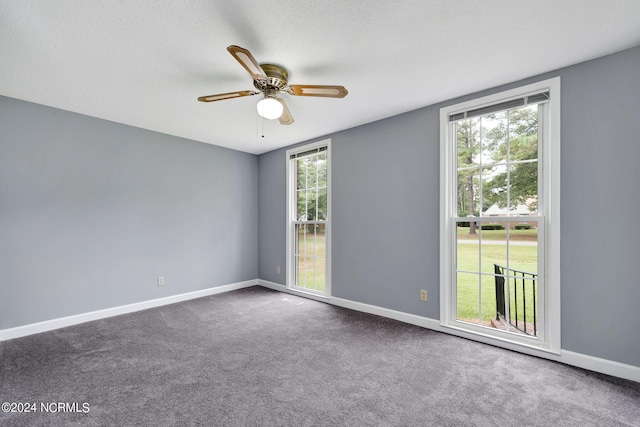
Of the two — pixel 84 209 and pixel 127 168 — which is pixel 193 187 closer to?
pixel 127 168

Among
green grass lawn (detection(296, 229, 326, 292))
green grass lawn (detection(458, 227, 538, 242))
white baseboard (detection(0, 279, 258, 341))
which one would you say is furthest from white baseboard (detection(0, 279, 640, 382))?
green grass lawn (detection(458, 227, 538, 242))

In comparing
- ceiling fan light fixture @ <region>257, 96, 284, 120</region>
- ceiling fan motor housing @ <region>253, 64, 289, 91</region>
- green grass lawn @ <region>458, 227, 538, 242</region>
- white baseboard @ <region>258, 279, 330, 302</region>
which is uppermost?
ceiling fan motor housing @ <region>253, 64, 289, 91</region>

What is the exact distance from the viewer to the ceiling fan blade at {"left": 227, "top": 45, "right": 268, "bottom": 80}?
63.8 inches

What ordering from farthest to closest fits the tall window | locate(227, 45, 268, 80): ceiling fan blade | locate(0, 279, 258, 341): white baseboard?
the tall window, locate(0, 279, 258, 341): white baseboard, locate(227, 45, 268, 80): ceiling fan blade

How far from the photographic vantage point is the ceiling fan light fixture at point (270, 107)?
7.55ft

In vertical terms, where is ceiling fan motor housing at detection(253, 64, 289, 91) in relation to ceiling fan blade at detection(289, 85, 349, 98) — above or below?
above

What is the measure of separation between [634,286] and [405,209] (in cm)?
186

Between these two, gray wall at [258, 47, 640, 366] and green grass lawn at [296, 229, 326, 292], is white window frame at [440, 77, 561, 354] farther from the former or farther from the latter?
green grass lawn at [296, 229, 326, 292]

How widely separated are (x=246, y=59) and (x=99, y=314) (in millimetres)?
3455

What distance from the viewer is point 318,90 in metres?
2.19

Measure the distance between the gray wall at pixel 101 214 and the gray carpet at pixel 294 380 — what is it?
22.7 inches

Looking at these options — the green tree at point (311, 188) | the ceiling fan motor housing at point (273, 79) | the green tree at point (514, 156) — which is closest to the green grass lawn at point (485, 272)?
the green tree at point (514, 156)

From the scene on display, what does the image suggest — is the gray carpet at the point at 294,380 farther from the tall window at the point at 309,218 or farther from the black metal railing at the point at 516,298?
the tall window at the point at 309,218

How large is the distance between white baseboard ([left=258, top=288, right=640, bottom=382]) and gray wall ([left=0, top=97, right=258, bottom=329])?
2.40 metres
